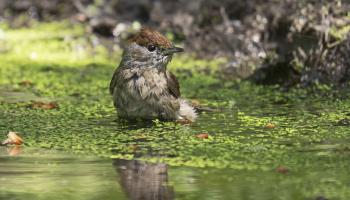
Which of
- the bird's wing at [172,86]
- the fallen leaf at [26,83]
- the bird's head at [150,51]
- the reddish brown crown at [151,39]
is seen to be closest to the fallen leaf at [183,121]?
the bird's wing at [172,86]

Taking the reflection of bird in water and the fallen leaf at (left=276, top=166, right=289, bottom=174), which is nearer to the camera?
the reflection of bird in water

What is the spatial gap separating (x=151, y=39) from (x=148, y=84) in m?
0.50

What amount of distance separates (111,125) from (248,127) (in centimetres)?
120

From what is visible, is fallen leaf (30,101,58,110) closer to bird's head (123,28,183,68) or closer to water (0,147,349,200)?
bird's head (123,28,183,68)

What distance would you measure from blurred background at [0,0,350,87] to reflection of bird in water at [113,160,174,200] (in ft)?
13.7

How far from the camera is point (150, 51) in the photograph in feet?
26.0

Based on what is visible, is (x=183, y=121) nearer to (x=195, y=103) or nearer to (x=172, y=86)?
(x=172, y=86)

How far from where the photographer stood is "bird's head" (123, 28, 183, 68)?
7887 millimetres

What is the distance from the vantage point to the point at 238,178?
5.49 metres

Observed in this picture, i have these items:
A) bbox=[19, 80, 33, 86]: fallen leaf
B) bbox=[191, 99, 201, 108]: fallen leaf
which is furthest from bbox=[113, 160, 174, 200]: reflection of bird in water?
bbox=[19, 80, 33, 86]: fallen leaf

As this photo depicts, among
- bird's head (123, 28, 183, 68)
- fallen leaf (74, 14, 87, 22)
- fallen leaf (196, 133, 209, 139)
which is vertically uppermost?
fallen leaf (74, 14, 87, 22)

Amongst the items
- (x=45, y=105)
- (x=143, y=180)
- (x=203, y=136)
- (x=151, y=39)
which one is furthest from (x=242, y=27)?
(x=143, y=180)

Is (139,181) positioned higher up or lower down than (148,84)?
lower down

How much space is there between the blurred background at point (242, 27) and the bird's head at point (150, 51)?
239 cm
